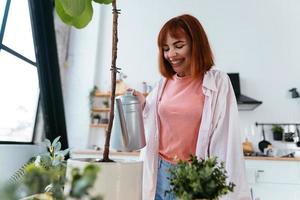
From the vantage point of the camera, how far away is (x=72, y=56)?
357 centimetres

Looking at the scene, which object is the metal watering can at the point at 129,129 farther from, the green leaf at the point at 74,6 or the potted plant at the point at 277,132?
the potted plant at the point at 277,132

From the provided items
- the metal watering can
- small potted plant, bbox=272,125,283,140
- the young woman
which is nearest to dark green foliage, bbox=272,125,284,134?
small potted plant, bbox=272,125,283,140

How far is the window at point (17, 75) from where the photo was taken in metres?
2.34

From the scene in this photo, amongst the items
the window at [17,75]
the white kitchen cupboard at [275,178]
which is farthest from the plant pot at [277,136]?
the window at [17,75]

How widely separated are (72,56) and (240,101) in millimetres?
2284

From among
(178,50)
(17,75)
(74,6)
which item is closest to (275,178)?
(178,50)

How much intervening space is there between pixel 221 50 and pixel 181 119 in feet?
8.62

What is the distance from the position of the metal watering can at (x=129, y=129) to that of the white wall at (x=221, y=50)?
8.60 ft

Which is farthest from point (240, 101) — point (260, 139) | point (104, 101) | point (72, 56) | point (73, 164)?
point (73, 164)

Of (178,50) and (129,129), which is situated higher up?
(178,50)

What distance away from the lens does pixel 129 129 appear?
81 centimetres

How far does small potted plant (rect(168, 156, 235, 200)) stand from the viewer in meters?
0.43

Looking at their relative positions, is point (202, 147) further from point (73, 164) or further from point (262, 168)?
point (262, 168)

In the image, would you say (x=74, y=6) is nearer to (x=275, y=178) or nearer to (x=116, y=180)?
(x=116, y=180)
